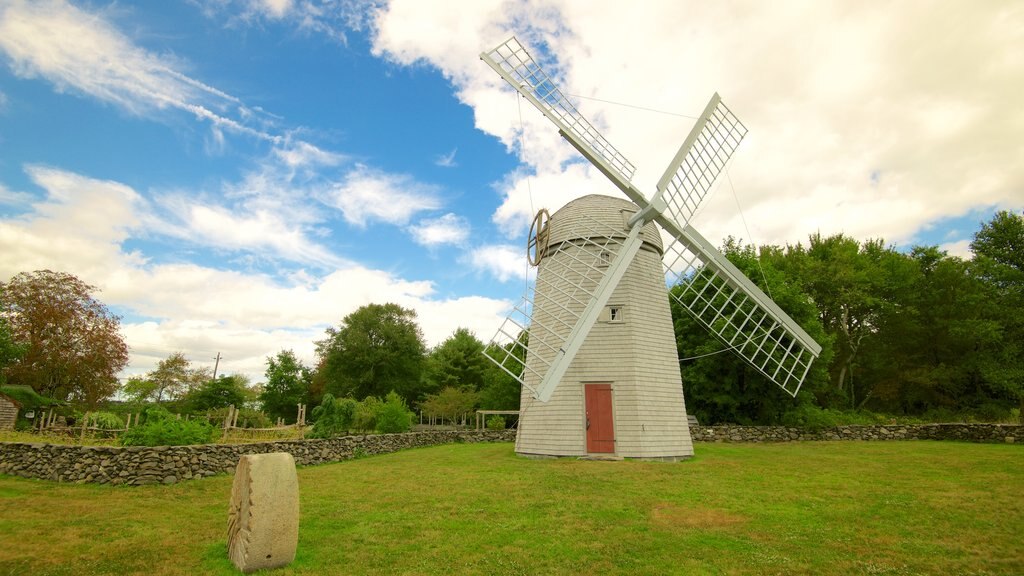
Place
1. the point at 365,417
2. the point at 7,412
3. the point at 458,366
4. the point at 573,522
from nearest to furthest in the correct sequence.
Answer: the point at 573,522, the point at 365,417, the point at 7,412, the point at 458,366

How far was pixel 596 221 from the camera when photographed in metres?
15.7

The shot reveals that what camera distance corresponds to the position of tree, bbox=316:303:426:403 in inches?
1641

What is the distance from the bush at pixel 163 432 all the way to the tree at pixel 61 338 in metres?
21.1

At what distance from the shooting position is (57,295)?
2784 cm

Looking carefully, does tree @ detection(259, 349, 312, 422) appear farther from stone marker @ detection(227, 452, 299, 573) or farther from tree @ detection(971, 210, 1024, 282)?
tree @ detection(971, 210, 1024, 282)

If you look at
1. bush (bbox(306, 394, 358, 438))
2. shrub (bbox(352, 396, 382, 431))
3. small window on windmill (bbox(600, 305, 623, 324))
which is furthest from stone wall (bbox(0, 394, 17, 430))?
small window on windmill (bbox(600, 305, 623, 324))

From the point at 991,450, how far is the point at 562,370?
15290 millimetres

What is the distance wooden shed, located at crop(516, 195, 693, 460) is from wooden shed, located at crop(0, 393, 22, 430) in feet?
73.8

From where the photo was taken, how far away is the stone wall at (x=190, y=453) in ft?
35.8

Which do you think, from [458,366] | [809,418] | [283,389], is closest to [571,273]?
[809,418]

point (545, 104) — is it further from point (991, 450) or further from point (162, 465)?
point (991, 450)

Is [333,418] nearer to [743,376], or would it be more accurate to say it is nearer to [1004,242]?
[743,376]

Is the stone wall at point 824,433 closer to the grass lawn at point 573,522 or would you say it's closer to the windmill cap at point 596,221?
the grass lawn at point 573,522

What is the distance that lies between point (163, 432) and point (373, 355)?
98.4ft
